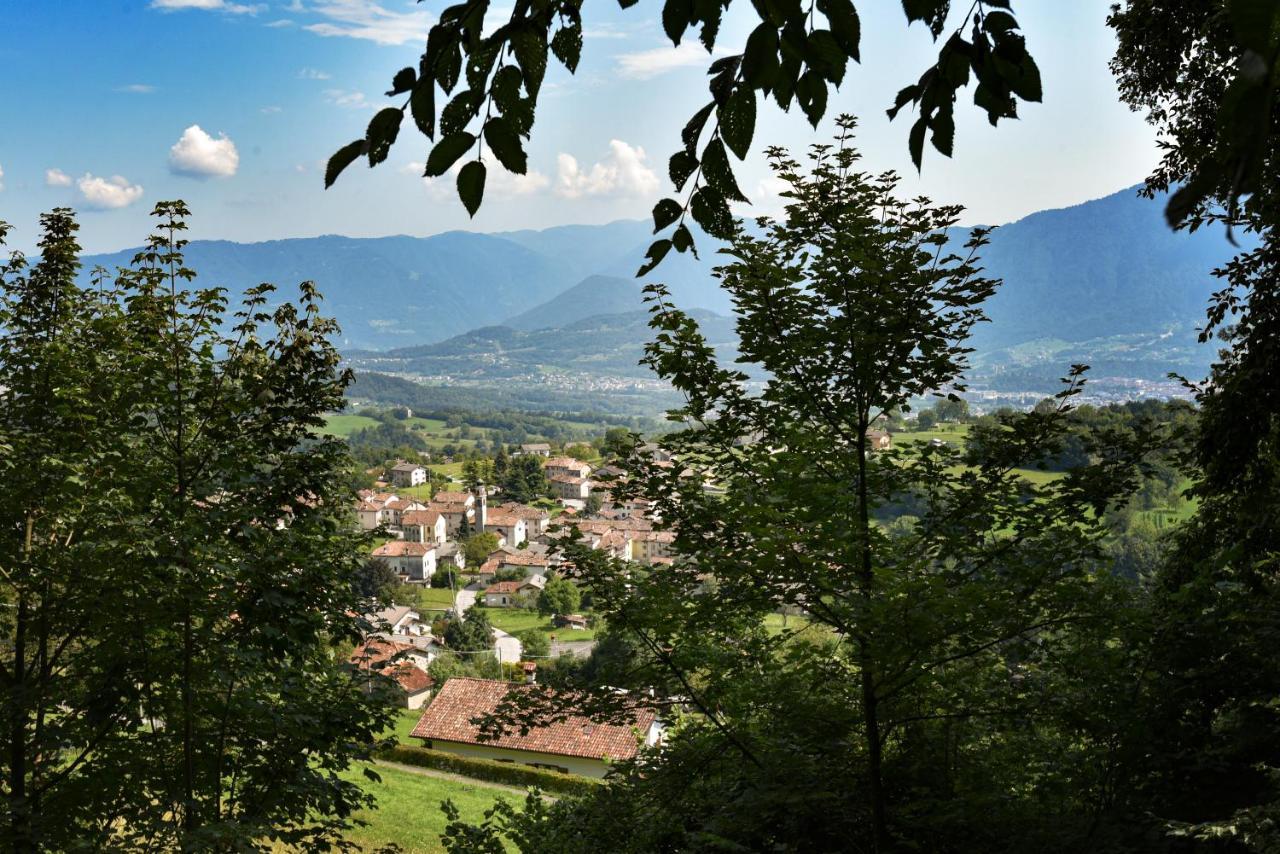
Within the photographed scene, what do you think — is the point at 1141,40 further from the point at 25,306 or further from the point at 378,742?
the point at 25,306

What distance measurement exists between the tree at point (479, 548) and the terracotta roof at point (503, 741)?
50775mm

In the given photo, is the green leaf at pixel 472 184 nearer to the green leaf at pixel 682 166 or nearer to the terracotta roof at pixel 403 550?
the green leaf at pixel 682 166

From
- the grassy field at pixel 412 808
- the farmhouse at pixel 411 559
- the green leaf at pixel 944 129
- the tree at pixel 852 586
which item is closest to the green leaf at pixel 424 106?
the green leaf at pixel 944 129

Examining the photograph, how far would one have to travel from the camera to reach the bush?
2611 centimetres

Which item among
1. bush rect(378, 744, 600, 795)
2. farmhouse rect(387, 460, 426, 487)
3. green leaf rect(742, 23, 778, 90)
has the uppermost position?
green leaf rect(742, 23, 778, 90)

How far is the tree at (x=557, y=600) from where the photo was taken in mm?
59094

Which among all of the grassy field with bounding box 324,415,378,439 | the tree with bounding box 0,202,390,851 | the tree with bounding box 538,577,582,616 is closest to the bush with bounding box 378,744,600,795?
the tree with bounding box 0,202,390,851

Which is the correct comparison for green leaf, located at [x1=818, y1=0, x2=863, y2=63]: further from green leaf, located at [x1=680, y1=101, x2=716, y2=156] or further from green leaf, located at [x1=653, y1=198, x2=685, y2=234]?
green leaf, located at [x1=653, y1=198, x2=685, y2=234]

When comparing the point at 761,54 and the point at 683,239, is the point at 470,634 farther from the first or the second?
the point at 761,54

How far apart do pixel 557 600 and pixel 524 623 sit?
3295mm

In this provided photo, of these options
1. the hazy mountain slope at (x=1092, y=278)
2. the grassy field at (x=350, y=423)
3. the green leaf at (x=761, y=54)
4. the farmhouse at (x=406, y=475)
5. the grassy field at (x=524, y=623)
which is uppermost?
the hazy mountain slope at (x=1092, y=278)

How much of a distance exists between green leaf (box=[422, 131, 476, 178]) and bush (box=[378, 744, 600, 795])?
26.9 m

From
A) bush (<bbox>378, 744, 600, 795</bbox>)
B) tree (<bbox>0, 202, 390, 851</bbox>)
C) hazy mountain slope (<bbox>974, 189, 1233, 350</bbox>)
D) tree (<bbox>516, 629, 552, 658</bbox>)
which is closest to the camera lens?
tree (<bbox>0, 202, 390, 851</bbox>)

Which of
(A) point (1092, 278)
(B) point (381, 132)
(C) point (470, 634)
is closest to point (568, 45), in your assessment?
(B) point (381, 132)
